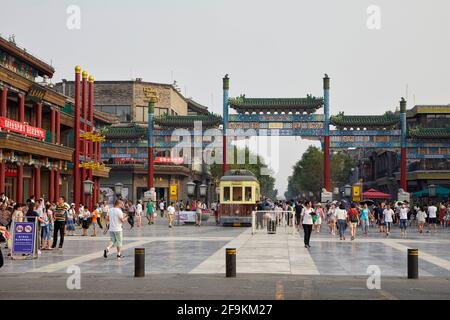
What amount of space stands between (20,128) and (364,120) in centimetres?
2917

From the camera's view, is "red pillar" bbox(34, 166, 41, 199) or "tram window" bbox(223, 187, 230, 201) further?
"red pillar" bbox(34, 166, 41, 199)

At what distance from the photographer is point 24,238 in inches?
800

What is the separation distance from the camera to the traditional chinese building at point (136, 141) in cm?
5900

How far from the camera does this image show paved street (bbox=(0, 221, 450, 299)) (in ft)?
42.5

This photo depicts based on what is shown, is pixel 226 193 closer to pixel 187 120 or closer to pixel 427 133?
pixel 187 120

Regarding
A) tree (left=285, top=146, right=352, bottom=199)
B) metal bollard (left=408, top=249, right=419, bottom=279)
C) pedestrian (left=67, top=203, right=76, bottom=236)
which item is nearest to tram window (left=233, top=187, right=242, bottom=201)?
pedestrian (left=67, top=203, right=76, bottom=236)

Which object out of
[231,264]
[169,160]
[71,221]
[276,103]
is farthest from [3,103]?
[169,160]

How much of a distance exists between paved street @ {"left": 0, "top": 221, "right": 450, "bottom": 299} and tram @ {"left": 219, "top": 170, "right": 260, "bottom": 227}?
15719 mm

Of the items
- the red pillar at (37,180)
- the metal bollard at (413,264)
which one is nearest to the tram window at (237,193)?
the red pillar at (37,180)

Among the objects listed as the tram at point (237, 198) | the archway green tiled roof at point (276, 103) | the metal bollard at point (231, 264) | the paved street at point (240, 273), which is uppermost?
the archway green tiled roof at point (276, 103)

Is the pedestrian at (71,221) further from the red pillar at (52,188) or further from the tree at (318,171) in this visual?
the tree at (318,171)

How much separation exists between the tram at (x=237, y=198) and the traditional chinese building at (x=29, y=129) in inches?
439

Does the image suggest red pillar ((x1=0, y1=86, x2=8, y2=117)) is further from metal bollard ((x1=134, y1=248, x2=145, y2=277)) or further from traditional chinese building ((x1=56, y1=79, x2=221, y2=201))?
metal bollard ((x1=134, y1=248, x2=145, y2=277))

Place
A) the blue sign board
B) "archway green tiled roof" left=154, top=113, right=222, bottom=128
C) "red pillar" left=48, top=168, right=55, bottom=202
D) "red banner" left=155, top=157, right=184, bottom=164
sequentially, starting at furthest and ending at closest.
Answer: "red banner" left=155, top=157, right=184, bottom=164 → "archway green tiled roof" left=154, top=113, right=222, bottom=128 → "red pillar" left=48, top=168, right=55, bottom=202 → the blue sign board
